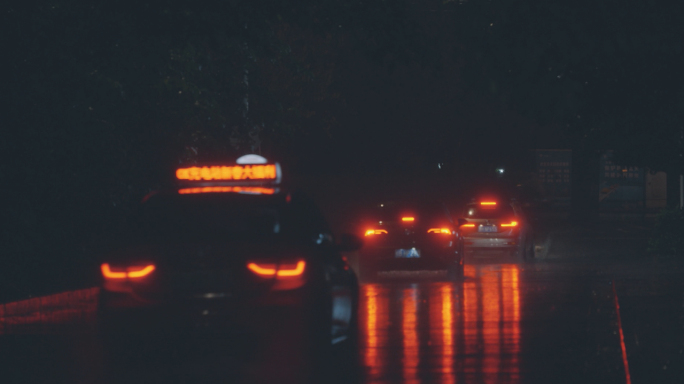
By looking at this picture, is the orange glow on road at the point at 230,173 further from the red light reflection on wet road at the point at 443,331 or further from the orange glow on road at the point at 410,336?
the orange glow on road at the point at 410,336

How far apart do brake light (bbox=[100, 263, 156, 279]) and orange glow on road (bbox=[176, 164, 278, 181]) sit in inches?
129

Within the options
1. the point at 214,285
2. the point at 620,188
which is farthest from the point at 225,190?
the point at 620,188

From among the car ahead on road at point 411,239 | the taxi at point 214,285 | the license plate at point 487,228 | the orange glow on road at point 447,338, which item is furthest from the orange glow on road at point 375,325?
the license plate at point 487,228

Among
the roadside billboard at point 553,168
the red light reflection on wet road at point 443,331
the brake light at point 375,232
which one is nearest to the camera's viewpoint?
the red light reflection on wet road at point 443,331

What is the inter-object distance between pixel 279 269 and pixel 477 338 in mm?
3207

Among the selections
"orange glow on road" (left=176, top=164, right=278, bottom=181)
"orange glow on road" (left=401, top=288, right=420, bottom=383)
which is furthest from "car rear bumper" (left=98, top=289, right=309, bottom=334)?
"orange glow on road" (left=176, top=164, right=278, bottom=181)

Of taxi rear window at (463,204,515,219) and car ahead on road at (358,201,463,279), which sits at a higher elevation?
taxi rear window at (463,204,515,219)

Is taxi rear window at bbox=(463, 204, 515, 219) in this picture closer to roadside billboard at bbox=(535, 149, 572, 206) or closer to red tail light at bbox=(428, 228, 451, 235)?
red tail light at bbox=(428, 228, 451, 235)

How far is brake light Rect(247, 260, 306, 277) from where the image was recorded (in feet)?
25.6

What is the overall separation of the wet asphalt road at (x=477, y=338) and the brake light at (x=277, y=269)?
32.7 inches

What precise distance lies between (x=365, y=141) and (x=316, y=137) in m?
1.79

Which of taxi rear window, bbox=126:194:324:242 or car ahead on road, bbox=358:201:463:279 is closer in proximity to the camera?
taxi rear window, bbox=126:194:324:242

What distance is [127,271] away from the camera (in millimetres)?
7875

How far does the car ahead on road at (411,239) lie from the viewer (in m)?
17.8
